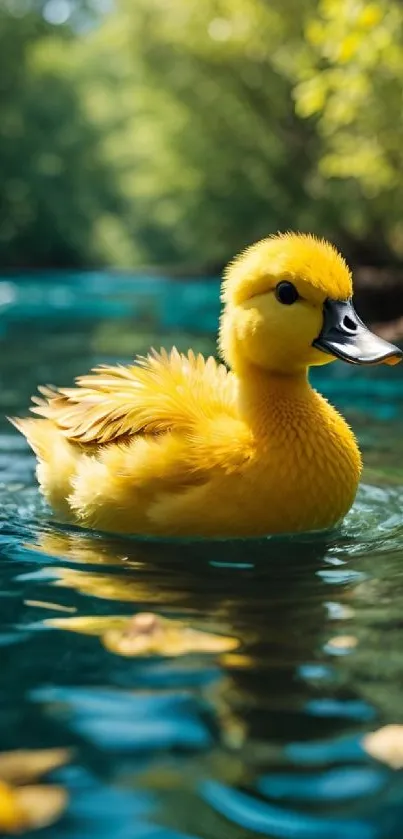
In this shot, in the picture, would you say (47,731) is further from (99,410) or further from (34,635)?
(99,410)

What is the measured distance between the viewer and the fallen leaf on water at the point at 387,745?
278 cm

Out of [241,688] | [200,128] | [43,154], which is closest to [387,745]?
[241,688]

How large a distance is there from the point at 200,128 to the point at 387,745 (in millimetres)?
31203

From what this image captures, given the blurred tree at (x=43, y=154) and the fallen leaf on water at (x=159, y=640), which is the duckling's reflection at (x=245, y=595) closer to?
the fallen leaf on water at (x=159, y=640)

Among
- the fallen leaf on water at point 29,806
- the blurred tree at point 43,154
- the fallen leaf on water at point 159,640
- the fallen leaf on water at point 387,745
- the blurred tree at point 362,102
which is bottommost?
the fallen leaf on water at point 29,806

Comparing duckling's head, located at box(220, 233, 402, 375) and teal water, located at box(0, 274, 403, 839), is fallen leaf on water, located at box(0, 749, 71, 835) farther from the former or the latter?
duckling's head, located at box(220, 233, 402, 375)

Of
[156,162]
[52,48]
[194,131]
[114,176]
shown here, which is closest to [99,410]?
[194,131]

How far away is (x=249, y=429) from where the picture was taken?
480 cm

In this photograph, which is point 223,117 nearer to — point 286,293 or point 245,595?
point 286,293

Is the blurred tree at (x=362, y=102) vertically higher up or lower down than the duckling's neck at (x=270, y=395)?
higher up

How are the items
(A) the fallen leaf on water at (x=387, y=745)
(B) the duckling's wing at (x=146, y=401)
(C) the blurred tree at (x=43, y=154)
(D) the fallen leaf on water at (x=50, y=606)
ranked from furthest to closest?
1. (C) the blurred tree at (x=43, y=154)
2. (B) the duckling's wing at (x=146, y=401)
3. (D) the fallen leaf on water at (x=50, y=606)
4. (A) the fallen leaf on water at (x=387, y=745)

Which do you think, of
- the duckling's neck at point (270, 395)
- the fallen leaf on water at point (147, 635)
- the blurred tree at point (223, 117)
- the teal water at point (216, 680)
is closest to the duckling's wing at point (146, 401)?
the duckling's neck at point (270, 395)

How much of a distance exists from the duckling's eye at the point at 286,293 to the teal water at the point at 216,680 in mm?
973

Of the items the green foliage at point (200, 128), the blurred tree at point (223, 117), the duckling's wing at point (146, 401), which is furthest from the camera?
the blurred tree at point (223, 117)
